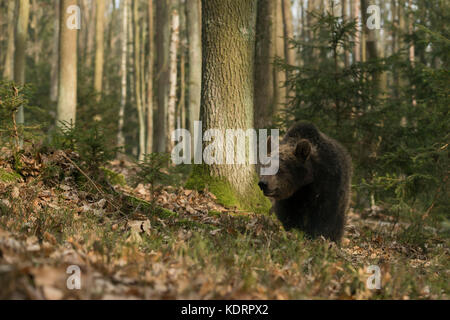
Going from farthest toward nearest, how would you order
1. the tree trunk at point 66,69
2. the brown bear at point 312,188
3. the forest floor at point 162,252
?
the tree trunk at point 66,69 → the brown bear at point 312,188 → the forest floor at point 162,252

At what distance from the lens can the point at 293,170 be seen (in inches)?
257

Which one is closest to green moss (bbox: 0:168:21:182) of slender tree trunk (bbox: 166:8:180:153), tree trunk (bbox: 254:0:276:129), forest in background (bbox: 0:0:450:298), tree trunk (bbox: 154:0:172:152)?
forest in background (bbox: 0:0:450:298)

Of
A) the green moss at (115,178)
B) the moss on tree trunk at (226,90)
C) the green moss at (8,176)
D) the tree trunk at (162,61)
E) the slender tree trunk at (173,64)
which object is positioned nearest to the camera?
the green moss at (8,176)

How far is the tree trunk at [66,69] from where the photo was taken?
1219 cm

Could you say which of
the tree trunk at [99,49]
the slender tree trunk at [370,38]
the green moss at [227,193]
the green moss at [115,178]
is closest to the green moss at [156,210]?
the green moss at [227,193]

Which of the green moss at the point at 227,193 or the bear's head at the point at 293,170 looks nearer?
the bear's head at the point at 293,170

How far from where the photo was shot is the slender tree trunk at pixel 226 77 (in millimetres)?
7684

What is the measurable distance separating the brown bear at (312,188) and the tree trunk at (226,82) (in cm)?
110

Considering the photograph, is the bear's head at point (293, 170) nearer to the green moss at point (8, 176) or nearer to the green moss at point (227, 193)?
the green moss at point (227, 193)

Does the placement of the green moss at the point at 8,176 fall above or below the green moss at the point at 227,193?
above

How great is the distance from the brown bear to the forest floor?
503 millimetres

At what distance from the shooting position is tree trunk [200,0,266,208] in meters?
7.67

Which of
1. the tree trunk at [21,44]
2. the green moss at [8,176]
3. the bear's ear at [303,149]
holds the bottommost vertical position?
the green moss at [8,176]
